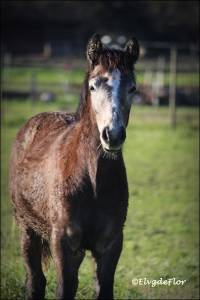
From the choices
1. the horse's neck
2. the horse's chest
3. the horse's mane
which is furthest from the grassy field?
the horse's mane

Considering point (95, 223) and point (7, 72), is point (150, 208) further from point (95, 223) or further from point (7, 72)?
point (7, 72)

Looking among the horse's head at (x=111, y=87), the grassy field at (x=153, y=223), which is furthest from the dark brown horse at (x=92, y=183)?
the grassy field at (x=153, y=223)

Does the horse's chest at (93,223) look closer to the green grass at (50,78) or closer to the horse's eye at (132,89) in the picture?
the horse's eye at (132,89)

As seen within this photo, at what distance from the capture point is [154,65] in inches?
810

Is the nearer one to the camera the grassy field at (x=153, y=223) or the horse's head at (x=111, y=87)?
the horse's head at (x=111, y=87)

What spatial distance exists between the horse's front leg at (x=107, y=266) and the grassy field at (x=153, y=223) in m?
1.16

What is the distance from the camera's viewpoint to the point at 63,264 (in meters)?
3.72

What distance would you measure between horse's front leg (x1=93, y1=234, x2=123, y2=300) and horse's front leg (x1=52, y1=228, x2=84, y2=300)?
0.17 metres

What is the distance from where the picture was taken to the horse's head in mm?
3266

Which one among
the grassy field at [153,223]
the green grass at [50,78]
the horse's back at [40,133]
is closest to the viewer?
the horse's back at [40,133]

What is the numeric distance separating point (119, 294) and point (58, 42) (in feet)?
71.3

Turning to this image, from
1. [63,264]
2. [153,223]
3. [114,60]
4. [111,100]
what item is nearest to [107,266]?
[63,264]

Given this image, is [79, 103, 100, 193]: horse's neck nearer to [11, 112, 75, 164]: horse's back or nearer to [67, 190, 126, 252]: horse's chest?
[67, 190, 126, 252]: horse's chest

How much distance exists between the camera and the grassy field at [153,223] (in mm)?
5295
